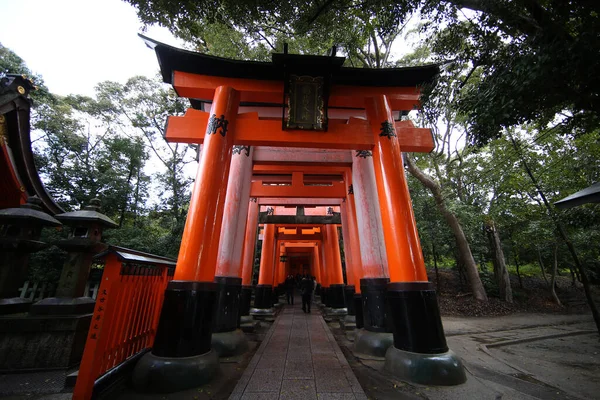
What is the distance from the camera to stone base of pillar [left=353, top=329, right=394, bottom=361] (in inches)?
198

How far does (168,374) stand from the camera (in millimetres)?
3299

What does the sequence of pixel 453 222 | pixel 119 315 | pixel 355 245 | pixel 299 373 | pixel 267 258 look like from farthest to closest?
1. pixel 453 222
2. pixel 267 258
3. pixel 355 245
4. pixel 299 373
5. pixel 119 315

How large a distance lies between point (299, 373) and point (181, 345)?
71.7 inches

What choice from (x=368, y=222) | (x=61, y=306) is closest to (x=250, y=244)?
(x=368, y=222)

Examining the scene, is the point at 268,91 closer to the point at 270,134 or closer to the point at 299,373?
the point at 270,134

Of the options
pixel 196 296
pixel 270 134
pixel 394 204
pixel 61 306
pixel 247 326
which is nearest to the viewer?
pixel 196 296

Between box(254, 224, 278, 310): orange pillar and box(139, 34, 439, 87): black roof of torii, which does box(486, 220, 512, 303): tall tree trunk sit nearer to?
box(254, 224, 278, 310): orange pillar

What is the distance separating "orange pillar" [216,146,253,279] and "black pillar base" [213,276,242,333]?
19cm

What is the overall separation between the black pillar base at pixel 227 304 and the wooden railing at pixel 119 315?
4.88 feet

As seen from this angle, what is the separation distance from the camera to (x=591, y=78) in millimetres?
3361

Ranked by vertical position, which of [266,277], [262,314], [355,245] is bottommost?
[262,314]

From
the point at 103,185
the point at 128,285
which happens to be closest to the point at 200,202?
the point at 128,285

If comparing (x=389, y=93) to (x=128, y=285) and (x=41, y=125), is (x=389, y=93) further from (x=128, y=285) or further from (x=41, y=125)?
(x=41, y=125)

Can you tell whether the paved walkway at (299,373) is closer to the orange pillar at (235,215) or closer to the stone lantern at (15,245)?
the orange pillar at (235,215)
